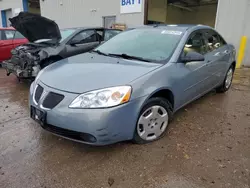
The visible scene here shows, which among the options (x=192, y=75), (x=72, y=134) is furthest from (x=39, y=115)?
(x=192, y=75)

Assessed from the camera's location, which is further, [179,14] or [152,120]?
[179,14]

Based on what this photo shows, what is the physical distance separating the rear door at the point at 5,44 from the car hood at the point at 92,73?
5.52 metres

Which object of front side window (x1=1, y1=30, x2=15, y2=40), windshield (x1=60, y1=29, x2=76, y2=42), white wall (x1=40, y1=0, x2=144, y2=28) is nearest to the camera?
windshield (x1=60, y1=29, x2=76, y2=42)

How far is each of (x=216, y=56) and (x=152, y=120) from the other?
216 cm

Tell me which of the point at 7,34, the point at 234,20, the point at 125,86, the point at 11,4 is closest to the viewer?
the point at 125,86

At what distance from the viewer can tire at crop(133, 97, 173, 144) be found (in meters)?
2.70

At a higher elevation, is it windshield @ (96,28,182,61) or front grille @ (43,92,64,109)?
windshield @ (96,28,182,61)

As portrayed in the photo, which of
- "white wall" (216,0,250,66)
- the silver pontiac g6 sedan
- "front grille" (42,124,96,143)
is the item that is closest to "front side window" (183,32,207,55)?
the silver pontiac g6 sedan

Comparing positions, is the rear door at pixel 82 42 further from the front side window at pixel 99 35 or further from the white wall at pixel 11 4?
the white wall at pixel 11 4

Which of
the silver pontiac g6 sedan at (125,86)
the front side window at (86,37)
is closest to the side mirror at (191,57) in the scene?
the silver pontiac g6 sedan at (125,86)

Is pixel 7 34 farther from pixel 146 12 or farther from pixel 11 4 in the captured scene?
pixel 11 4

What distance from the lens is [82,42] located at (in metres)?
6.00

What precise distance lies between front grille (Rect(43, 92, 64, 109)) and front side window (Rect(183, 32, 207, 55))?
1908 millimetres

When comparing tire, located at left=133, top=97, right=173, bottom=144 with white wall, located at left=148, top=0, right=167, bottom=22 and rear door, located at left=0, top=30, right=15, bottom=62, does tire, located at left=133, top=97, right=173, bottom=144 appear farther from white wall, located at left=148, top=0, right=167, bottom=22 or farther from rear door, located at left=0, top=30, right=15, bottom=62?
white wall, located at left=148, top=0, right=167, bottom=22
